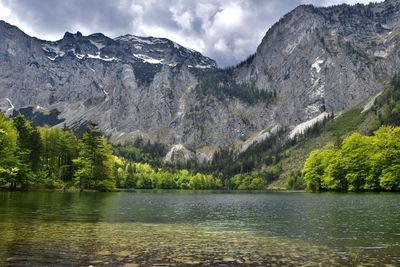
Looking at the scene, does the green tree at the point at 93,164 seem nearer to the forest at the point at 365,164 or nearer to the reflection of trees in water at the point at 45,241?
the forest at the point at 365,164

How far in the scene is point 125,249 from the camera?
851 inches

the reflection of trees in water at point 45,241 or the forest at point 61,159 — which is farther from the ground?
the forest at point 61,159

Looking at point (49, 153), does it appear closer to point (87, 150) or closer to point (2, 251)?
point (87, 150)

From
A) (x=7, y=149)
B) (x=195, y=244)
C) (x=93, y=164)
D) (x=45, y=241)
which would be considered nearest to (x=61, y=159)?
(x=93, y=164)

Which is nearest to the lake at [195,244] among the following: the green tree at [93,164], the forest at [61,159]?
the forest at [61,159]

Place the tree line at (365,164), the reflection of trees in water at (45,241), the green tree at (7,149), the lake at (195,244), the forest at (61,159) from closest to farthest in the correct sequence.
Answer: the reflection of trees in water at (45,241) < the lake at (195,244) < the green tree at (7,149) < the forest at (61,159) < the tree line at (365,164)

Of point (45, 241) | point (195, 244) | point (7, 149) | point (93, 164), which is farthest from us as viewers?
point (93, 164)

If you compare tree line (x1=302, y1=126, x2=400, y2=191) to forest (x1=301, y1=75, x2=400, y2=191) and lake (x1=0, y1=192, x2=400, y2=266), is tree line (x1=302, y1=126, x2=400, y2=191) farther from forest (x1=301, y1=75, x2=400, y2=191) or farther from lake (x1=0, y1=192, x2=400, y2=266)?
lake (x1=0, y1=192, x2=400, y2=266)

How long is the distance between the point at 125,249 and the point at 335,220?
2531 centimetres

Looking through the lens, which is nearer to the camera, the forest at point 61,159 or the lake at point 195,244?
the lake at point 195,244

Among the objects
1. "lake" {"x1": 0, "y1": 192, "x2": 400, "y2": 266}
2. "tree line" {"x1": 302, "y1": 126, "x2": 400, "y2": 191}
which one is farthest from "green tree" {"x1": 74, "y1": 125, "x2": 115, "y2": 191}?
"lake" {"x1": 0, "y1": 192, "x2": 400, "y2": 266}

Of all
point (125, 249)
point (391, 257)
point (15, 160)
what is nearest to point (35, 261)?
point (125, 249)

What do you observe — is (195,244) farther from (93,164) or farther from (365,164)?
(365,164)

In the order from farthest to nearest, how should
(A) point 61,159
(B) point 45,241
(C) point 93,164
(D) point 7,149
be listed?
(A) point 61,159, (C) point 93,164, (D) point 7,149, (B) point 45,241
